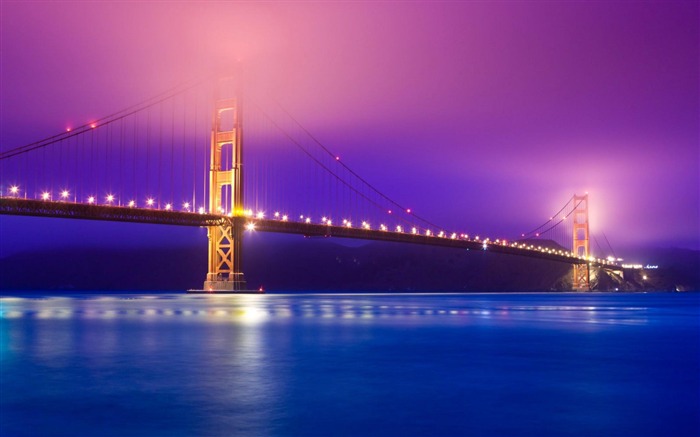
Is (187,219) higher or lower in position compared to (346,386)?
higher

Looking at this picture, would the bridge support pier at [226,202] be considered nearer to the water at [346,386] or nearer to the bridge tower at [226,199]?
the bridge tower at [226,199]

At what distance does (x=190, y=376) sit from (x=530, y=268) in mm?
147505

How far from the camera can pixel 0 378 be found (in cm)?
859

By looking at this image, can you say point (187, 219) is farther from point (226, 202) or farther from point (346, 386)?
point (346, 386)

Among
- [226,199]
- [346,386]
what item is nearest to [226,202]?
[226,199]

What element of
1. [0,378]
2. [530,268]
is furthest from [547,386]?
[530,268]

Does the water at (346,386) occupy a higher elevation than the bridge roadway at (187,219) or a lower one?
lower

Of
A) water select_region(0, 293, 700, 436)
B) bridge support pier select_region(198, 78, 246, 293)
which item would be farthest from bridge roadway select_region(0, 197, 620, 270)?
water select_region(0, 293, 700, 436)

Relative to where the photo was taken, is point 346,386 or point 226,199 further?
point 226,199

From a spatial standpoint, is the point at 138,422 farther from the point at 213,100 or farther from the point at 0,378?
the point at 213,100

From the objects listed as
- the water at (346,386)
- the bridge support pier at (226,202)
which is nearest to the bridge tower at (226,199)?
the bridge support pier at (226,202)

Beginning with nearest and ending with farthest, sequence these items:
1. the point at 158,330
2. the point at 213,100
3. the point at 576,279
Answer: the point at 158,330 < the point at 213,100 < the point at 576,279

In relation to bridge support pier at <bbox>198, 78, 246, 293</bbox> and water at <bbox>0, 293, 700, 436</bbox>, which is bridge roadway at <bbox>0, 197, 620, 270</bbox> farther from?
water at <bbox>0, 293, 700, 436</bbox>

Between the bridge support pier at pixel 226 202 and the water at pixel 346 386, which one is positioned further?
the bridge support pier at pixel 226 202
